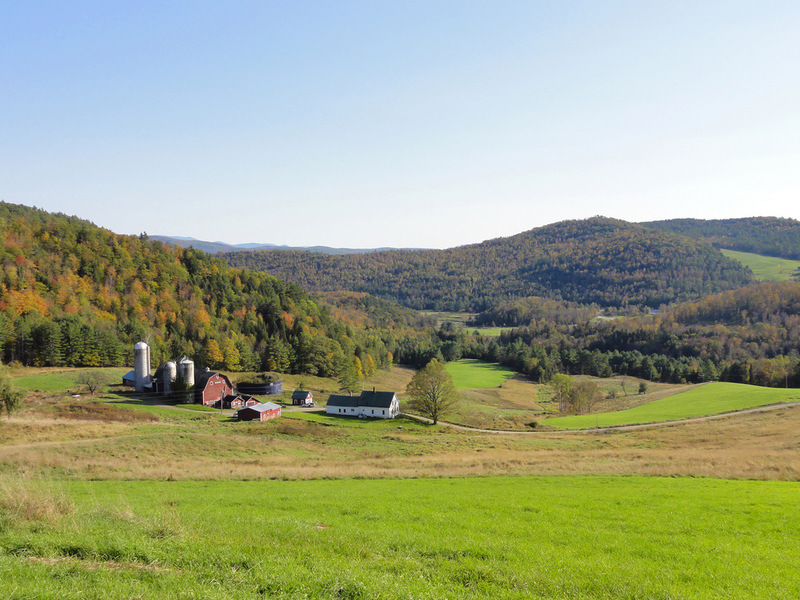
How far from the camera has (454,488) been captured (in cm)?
2162

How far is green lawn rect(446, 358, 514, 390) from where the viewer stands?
11000 cm

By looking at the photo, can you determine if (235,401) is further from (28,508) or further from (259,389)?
(28,508)

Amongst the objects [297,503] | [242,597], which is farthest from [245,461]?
[242,597]

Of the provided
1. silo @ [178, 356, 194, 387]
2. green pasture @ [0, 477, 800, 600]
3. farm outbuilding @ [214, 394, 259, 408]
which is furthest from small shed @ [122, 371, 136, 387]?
green pasture @ [0, 477, 800, 600]

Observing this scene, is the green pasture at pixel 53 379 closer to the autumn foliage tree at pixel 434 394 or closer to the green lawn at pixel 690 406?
the autumn foliage tree at pixel 434 394

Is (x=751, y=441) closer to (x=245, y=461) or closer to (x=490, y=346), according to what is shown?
(x=245, y=461)

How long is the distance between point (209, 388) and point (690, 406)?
216ft

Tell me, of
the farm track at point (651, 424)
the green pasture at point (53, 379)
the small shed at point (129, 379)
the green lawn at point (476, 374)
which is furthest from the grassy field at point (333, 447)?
the green lawn at point (476, 374)

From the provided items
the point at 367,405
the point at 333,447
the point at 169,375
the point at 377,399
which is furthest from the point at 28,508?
the point at 169,375

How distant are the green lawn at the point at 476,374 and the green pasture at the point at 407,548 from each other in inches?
3436

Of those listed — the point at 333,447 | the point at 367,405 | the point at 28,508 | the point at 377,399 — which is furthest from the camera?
the point at 377,399

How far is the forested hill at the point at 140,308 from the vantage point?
3265 inches

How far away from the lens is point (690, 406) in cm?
6519

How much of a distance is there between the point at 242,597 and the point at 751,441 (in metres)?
45.2
